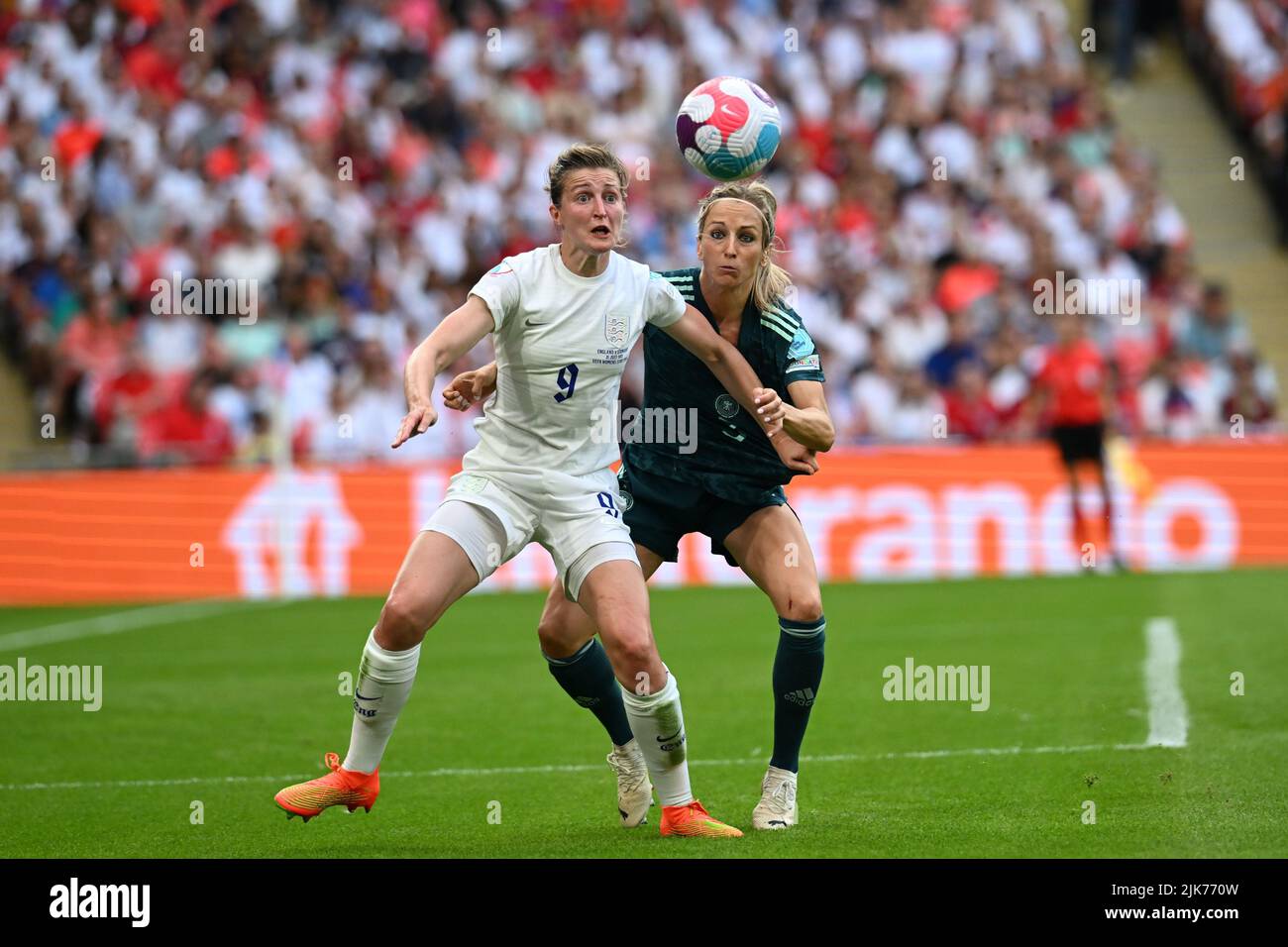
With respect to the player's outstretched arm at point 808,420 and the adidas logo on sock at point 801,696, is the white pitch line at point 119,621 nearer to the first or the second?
the adidas logo on sock at point 801,696

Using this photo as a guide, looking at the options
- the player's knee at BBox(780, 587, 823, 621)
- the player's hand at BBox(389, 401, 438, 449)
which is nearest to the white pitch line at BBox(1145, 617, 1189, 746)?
the player's knee at BBox(780, 587, 823, 621)

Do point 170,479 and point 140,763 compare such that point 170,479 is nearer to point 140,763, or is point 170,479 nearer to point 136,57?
point 136,57

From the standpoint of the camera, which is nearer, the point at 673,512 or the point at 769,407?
the point at 769,407

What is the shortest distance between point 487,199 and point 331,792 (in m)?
14.6

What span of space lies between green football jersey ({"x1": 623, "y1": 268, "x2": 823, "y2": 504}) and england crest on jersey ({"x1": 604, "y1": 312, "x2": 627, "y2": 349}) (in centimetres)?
→ 55

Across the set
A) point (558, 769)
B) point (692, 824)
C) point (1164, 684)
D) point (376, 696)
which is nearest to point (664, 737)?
point (692, 824)

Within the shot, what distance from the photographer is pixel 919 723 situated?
9.78 metres

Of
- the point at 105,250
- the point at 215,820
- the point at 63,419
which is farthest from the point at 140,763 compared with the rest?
the point at 105,250

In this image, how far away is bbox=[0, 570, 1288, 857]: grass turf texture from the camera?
6844mm

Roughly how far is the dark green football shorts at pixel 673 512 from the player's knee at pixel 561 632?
435mm

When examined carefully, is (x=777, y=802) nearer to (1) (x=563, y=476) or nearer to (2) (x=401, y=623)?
(1) (x=563, y=476)

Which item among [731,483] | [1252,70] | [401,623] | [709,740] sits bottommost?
[709,740]

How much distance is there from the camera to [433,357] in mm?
6457

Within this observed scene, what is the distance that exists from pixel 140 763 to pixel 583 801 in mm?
2534
